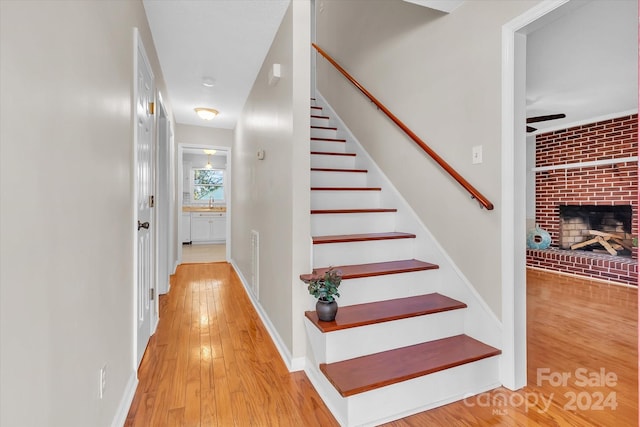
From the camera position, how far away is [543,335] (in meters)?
2.56

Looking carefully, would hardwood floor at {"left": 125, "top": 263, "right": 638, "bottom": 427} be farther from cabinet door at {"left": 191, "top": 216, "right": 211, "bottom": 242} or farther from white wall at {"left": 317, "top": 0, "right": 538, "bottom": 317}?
cabinet door at {"left": 191, "top": 216, "right": 211, "bottom": 242}

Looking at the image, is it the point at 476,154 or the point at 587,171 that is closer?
the point at 476,154

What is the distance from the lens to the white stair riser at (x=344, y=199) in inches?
109

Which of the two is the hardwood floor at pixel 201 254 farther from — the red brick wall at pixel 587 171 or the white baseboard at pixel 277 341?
the red brick wall at pixel 587 171

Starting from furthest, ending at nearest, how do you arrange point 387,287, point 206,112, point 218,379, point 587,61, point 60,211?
point 206,112 → point 587,61 → point 387,287 → point 218,379 → point 60,211

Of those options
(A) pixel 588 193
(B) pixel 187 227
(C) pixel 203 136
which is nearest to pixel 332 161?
(C) pixel 203 136

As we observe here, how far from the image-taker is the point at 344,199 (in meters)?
2.87

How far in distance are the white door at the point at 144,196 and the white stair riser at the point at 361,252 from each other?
121cm

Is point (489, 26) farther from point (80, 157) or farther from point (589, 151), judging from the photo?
point (589, 151)

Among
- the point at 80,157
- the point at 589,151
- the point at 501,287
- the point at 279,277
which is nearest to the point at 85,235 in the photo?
the point at 80,157

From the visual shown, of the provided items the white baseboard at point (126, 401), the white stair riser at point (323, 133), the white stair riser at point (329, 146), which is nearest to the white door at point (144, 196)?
the white baseboard at point (126, 401)

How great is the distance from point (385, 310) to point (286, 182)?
107 cm

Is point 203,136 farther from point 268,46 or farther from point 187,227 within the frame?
point 187,227

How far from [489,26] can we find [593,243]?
483 centimetres
